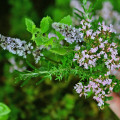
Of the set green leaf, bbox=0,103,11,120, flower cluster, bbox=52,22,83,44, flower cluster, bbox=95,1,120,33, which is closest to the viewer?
flower cluster, bbox=52,22,83,44

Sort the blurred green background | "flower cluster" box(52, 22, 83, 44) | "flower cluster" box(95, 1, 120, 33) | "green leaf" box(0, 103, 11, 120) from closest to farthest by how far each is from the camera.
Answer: "flower cluster" box(52, 22, 83, 44)
"green leaf" box(0, 103, 11, 120)
"flower cluster" box(95, 1, 120, 33)
the blurred green background

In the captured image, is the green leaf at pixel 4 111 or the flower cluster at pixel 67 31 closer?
the flower cluster at pixel 67 31

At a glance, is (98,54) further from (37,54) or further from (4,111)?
(4,111)

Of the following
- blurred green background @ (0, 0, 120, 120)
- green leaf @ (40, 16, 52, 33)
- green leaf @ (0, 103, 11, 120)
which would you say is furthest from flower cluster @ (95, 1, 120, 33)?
green leaf @ (0, 103, 11, 120)

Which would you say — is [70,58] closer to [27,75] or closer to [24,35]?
[27,75]

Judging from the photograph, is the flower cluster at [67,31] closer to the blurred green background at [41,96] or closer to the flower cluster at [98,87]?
the flower cluster at [98,87]

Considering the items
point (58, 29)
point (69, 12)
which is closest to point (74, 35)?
point (58, 29)

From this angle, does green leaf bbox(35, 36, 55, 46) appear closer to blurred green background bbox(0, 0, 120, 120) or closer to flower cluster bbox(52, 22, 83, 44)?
flower cluster bbox(52, 22, 83, 44)

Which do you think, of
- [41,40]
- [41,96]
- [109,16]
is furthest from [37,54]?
[41,96]

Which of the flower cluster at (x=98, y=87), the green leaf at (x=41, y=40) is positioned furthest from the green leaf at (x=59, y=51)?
the flower cluster at (x=98, y=87)

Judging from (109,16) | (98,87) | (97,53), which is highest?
(109,16)
